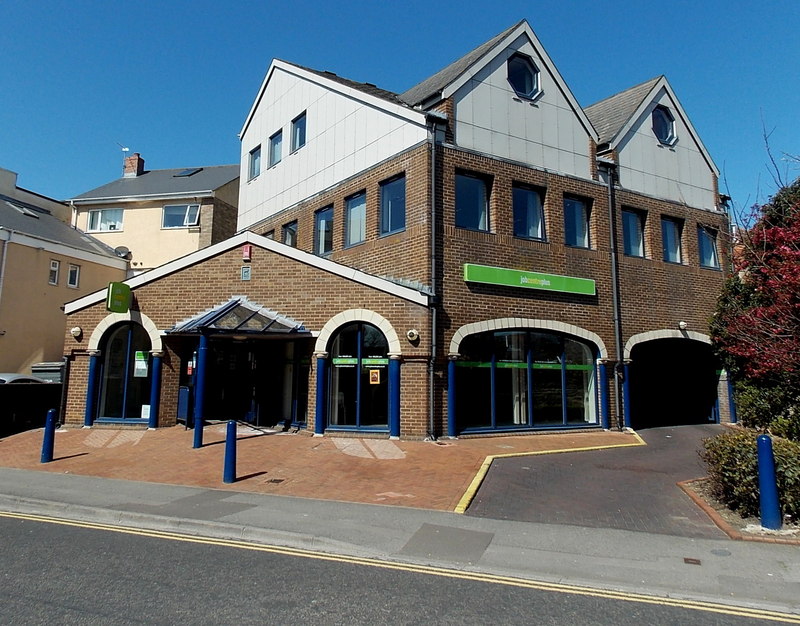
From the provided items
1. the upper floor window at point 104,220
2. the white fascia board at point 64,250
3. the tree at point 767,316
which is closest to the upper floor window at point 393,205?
the tree at point 767,316

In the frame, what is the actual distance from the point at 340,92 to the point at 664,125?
455 inches

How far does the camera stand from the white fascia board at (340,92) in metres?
14.9

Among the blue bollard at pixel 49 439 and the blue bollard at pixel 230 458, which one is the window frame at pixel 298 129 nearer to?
the blue bollard at pixel 49 439

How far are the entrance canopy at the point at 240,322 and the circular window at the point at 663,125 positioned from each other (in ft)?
46.9

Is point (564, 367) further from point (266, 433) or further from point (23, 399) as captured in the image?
point (23, 399)

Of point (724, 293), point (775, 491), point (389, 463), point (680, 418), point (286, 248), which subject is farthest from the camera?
point (680, 418)

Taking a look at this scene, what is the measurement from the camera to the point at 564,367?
15742 mm

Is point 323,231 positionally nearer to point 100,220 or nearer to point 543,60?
point 543,60

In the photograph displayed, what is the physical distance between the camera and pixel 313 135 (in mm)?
18812

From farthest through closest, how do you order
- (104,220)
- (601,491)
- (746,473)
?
(104,220), (601,491), (746,473)

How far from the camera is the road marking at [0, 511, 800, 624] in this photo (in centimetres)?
476

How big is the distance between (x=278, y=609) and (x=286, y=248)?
11389 millimetres

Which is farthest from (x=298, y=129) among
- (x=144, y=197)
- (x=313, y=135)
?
(x=144, y=197)

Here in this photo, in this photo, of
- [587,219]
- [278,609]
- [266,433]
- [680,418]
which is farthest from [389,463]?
[680,418]
